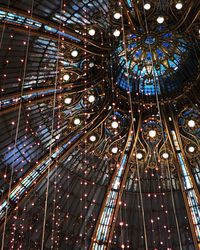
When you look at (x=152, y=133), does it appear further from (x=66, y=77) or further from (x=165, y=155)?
(x=66, y=77)

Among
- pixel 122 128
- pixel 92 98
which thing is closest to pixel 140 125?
pixel 122 128

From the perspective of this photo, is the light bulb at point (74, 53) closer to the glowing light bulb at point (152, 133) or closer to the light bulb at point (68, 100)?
the light bulb at point (68, 100)

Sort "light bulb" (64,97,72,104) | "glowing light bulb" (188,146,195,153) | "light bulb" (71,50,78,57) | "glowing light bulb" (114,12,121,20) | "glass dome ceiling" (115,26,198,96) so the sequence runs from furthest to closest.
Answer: "glowing light bulb" (188,146,195,153) < "light bulb" (64,97,72,104) < "light bulb" (71,50,78,57) < "glass dome ceiling" (115,26,198,96) < "glowing light bulb" (114,12,121,20)

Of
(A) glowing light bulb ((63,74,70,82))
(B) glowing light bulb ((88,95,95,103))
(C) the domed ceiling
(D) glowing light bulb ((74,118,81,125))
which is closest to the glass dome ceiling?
(C) the domed ceiling

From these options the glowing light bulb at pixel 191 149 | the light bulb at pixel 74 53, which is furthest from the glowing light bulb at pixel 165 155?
the light bulb at pixel 74 53

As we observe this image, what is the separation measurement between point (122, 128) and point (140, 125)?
1.06 m

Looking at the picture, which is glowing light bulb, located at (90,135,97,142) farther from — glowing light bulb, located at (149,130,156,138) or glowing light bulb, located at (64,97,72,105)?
glowing light bulb, located at (149,130,156,138)

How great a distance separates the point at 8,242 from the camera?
20.5 m

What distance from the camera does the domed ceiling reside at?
17000mm

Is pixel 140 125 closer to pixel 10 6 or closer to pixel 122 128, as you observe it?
pixel 122 128

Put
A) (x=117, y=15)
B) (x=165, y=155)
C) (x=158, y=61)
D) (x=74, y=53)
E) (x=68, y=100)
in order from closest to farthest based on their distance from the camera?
1. (x=117, y=15)
2. (x=74, y=53)
3. (x=158, y=61)
4. (x=68, y=100)
5. (x=165, y=155)

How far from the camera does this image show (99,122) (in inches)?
779

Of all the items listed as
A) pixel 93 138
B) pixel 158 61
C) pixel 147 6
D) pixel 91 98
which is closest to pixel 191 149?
pixel 158 61

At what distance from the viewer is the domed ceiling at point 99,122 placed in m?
17.0
